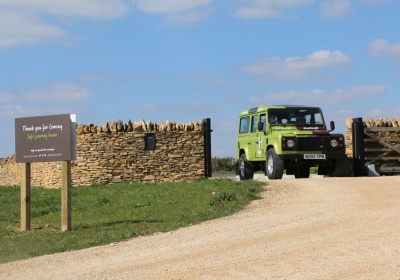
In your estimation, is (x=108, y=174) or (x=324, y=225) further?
(x=108, y=174)

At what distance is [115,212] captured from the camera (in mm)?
19547

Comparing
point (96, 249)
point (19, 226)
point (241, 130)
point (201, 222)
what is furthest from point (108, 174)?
point (96, 249)

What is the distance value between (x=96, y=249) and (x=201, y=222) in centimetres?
310

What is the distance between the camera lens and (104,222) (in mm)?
18094

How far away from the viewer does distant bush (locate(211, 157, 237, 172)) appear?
148ft

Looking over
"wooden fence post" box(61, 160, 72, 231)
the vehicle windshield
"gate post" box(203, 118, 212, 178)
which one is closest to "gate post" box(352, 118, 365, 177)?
the vehicle windshield

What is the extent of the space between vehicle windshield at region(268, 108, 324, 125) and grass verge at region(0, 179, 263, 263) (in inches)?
125

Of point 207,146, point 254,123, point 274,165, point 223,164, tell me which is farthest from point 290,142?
point 223,164

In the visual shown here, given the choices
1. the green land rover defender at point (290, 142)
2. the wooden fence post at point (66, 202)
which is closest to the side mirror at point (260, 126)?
the green land rover defender at point (290, 142)

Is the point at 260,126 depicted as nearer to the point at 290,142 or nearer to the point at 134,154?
the point at 290,142

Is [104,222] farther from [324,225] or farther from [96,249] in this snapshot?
[324,225]

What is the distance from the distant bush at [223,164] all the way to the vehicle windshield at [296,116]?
19745 millimetres

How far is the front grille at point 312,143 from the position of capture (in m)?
24.5

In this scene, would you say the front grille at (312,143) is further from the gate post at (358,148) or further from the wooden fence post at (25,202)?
the wooden fence post at (25,202)
